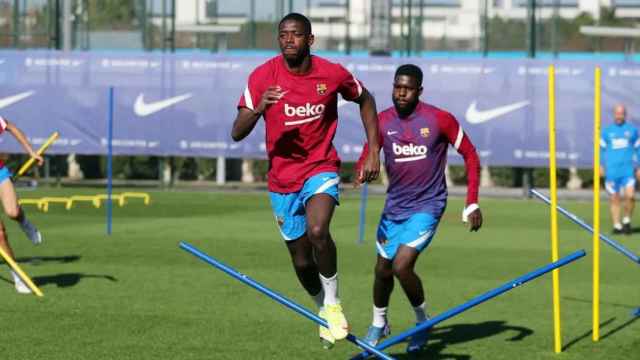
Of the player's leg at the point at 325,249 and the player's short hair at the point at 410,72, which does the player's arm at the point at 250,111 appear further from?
the player's short hair at the point at 410,72

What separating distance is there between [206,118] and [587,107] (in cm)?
904

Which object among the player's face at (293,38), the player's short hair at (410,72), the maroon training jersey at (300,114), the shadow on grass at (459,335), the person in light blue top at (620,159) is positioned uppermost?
the player's face at (293,38)

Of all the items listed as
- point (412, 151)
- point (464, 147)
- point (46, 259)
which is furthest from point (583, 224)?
point (46, 259)

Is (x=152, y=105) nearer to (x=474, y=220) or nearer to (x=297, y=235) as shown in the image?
(x=474, y=220)

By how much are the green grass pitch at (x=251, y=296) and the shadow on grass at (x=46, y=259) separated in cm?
2

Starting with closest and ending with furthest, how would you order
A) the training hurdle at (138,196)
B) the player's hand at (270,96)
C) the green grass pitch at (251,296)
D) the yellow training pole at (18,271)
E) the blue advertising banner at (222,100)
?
1. the player's hand at (270,96)
2. the green grass pitch at (251,296)
3. the yellow training pole at (18,271)
4. the training hurdle at (138,196)
5. the blue advertising banner at (222,100)

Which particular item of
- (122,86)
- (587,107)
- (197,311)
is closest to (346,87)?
(197,311)

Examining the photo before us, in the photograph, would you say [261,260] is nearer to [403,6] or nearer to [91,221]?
[91,221]

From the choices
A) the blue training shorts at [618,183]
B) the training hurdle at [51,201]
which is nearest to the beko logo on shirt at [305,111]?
the blue training shorts at [618,183]

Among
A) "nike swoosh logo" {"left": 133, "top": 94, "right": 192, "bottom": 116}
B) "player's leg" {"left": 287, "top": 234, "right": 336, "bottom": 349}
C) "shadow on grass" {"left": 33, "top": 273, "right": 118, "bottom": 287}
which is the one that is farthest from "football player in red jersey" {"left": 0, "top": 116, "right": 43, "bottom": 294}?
"nike swoosh logo" {"left": 133, "top": 94, "right": 192, "bottom": 116}

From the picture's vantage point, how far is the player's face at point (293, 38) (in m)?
9.95

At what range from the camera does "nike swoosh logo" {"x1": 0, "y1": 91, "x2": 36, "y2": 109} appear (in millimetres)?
36656

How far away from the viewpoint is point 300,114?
1018cm

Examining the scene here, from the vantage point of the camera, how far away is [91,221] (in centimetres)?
2627
